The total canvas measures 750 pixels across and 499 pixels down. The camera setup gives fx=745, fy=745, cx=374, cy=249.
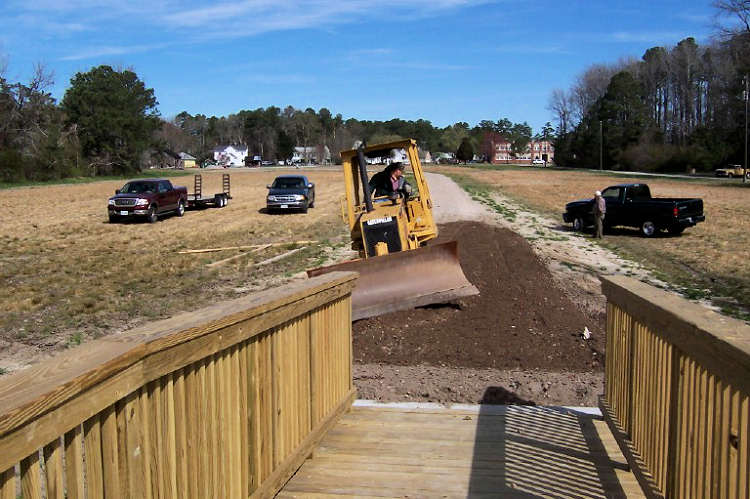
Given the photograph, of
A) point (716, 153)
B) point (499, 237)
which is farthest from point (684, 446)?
point (716, 153)

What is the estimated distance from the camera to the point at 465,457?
5.20 m

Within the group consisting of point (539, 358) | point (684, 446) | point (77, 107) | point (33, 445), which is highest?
point (77, 107)

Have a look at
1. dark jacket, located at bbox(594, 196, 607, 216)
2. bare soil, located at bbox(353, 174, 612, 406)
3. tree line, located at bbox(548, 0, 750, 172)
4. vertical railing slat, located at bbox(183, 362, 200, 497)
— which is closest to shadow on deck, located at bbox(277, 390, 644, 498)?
vertical railing slat, located at bbox(183, 362, 200, 497)

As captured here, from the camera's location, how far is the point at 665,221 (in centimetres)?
2375

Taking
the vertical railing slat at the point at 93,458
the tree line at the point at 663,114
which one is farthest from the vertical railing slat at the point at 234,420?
the tree line at the point at 663,114

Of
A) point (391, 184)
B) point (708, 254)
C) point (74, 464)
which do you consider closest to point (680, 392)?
point (74, 464)

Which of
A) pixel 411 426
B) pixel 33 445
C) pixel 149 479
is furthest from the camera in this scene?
pixel 411 426

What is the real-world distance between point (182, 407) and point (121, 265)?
16.0 m

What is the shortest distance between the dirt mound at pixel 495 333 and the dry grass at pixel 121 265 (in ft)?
14.3

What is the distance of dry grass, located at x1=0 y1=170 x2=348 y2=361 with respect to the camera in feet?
40.3

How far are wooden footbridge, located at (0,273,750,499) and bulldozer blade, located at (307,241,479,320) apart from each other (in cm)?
472

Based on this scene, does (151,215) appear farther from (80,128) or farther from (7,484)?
(80,128)

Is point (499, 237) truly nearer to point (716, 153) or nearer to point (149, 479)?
point (149, 479)

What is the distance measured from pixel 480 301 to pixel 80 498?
9.70 meters
